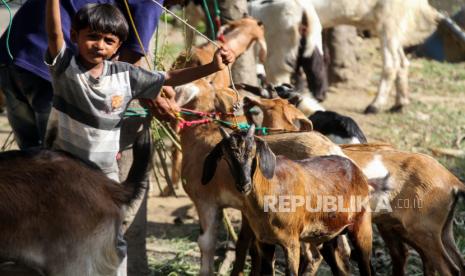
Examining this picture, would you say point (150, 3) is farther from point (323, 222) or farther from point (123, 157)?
point (323, 222)

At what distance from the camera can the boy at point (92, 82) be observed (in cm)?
415

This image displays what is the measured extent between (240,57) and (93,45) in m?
3.70

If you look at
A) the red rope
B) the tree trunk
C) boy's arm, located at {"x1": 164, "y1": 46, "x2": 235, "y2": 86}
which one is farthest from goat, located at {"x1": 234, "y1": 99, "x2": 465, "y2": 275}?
the tree trunk

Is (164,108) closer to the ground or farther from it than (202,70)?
closer to the ground

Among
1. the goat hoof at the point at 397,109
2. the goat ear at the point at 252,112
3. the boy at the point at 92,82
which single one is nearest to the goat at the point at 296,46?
the goat hoof at the point at 397,109

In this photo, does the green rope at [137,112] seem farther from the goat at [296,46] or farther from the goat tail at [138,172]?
the goat at [296,46]

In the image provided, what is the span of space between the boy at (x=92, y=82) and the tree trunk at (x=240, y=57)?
11.3 ft

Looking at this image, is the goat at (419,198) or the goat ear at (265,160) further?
the goat at (419,198)

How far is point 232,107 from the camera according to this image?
5.94 meters

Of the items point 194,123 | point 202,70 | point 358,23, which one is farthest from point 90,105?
point 358,23

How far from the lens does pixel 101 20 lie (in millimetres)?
4141

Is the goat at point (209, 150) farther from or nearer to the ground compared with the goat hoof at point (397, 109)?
farther from the ground

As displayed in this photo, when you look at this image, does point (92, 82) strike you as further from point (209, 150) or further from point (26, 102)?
point (209, 150)

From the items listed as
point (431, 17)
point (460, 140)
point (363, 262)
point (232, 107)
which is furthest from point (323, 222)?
point (431, 17)
